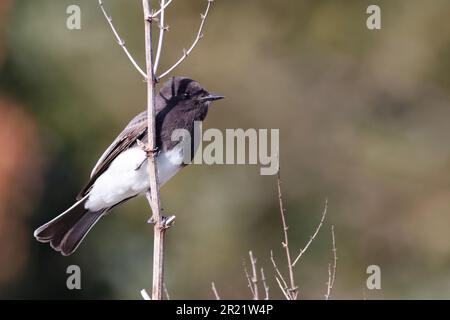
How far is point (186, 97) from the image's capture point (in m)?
5.50

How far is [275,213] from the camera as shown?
9062 millimetres

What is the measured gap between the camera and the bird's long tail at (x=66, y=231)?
18.8 ft

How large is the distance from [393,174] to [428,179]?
0.38 m

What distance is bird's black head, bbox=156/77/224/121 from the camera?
546 centimetres

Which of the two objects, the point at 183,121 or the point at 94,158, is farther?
the point at 94,158

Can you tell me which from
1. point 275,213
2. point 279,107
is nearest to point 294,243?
point 275,213

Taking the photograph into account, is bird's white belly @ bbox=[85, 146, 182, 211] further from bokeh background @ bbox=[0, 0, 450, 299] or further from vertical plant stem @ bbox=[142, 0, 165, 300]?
bokeh background @ bbox=[0, 0, 450, 299]

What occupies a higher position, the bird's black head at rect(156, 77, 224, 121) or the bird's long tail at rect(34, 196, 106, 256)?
the bird's black head at rect(156, 77, 224, 121)

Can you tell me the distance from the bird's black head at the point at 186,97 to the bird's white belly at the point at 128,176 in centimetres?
28

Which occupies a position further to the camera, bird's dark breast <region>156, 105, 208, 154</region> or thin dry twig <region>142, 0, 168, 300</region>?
bird's dark breast <region>156, 105, 208, 154</region>

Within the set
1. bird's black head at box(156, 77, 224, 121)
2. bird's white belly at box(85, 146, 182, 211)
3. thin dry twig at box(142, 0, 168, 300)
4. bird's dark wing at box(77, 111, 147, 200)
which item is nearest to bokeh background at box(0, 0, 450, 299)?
bird's white belly at box(85, 146, 182, 211)

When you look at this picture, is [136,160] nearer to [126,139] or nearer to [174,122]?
[126,139]

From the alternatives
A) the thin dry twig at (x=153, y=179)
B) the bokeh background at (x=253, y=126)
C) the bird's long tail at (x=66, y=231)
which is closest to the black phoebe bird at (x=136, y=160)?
the bird's long tail at (x=66, y=231)

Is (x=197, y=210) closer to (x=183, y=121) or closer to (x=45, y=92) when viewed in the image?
(x=45, y=92)
